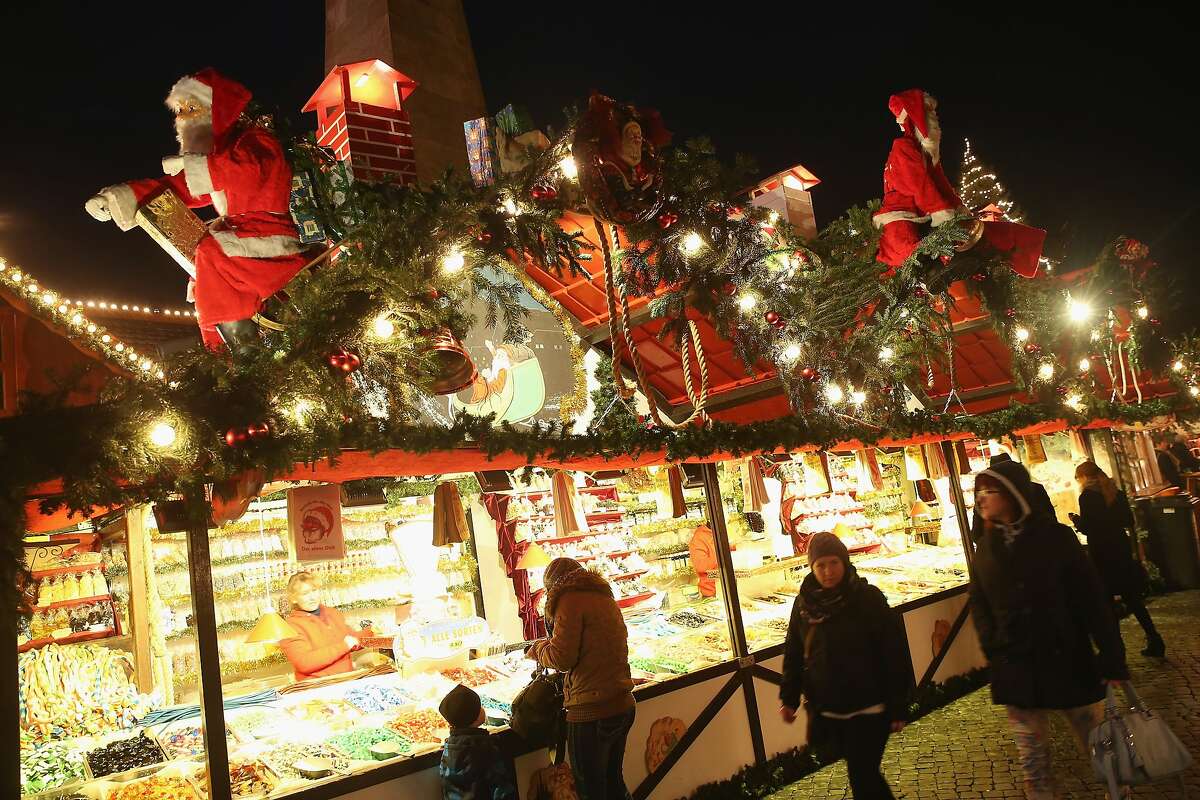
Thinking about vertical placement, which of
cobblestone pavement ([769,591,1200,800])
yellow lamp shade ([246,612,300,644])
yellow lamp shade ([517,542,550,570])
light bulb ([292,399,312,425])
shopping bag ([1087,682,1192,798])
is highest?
light bulb ([292,399,312,425])

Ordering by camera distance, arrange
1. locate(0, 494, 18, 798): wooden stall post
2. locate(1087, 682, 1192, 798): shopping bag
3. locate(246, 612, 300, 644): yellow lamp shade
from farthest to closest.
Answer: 1. locate(246, 612, 300, 644): yellow lamp shade
2. locate(1087, 682, 1192, 798): shopping bag
3. locate(0, 494, 18, 798): wooden stall post

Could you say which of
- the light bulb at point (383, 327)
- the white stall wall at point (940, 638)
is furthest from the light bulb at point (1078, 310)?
the light bulb at point (383, 327)

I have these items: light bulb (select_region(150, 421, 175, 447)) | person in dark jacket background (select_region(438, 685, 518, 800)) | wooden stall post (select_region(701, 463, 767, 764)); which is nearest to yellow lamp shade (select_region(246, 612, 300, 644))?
person in dark jacket background (select_region(438, 685, 518, 800))

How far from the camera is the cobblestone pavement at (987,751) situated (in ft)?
16.0

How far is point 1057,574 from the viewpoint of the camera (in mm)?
3666

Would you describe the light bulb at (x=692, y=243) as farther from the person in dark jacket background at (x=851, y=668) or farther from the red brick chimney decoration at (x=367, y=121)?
the person in dark jacket background at (x=851, y=668)

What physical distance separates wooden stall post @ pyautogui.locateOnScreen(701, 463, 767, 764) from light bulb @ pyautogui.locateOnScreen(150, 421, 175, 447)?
4.13m

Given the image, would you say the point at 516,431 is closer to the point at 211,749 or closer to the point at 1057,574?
the point at 211,749

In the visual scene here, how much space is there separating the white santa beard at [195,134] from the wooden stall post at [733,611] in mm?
4311

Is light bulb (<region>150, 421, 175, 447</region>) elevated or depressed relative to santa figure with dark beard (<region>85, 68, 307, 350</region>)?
depressed

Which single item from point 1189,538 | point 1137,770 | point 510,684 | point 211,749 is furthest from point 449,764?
point 1189,538

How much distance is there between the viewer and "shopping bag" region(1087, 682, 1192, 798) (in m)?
3.79

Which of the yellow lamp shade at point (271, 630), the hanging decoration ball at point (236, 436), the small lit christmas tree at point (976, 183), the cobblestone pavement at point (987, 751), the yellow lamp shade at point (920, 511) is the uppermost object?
the small lit christmas tree at point (976, 183)

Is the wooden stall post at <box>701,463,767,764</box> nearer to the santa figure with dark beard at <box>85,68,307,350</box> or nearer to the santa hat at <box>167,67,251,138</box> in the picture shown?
the santa figure with dark beard at <box>85,68,307,350</box>
